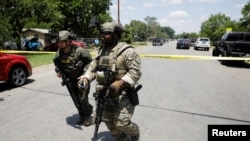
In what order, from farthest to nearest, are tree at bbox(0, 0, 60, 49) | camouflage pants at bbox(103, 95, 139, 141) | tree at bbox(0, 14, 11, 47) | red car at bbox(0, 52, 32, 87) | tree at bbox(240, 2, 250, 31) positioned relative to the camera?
tree at bbox(240, 2, 250, 31), tree at bbox(0, 0, 60, 49), tree at bbox(0, 14, 11, 47), red car at bbox(0, 52, 32, 87), camouflage pants at bbox(103, 95, 139, 141)

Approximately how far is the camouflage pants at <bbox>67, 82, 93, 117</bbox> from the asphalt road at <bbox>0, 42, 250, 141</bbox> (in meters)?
0.32

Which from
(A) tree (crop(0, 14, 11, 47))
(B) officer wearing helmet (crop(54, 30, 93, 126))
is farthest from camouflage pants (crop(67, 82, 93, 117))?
(A) tree (crop(0, 14, 11, 47))

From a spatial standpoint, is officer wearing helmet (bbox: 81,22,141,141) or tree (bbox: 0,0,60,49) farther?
tree (bbox: 0,0,60,49)

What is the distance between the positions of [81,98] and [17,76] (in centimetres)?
446

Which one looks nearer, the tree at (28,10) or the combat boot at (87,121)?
the combat boot at (87,121)

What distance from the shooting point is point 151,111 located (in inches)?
230

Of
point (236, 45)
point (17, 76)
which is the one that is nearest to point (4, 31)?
point (17, 76)

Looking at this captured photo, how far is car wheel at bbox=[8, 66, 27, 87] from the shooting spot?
8.26 meters

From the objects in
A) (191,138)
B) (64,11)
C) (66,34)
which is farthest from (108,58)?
(64,11)

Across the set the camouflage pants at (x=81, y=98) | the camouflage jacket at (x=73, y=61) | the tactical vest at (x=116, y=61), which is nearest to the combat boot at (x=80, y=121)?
the camouflage pants at (x=81, y=98)

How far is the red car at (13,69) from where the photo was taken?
7933mm

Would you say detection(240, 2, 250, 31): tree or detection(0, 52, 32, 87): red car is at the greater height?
detection(240, 2, 250, 31): tree

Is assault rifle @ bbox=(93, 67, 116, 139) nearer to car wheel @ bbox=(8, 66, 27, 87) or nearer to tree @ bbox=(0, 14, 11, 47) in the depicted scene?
car wheel @ bbox=(8, 66, 27, 87)

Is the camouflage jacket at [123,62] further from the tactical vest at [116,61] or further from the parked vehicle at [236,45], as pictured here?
the parked vehicle at [236,45]
